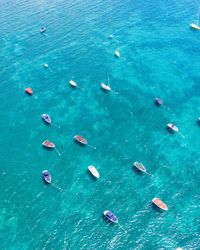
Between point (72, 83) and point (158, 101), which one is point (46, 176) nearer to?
point (72, 83)

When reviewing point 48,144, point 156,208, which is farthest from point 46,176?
point 156,208

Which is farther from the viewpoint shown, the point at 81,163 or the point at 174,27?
the point at 174,27

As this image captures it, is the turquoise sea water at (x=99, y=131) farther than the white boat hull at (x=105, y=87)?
No

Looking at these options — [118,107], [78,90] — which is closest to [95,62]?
[78,90]

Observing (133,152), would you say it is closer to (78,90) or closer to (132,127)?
(132,127)

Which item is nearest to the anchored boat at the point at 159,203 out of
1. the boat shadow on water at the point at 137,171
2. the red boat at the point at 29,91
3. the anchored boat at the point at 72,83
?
the boat shadow on water at the point at 137,171

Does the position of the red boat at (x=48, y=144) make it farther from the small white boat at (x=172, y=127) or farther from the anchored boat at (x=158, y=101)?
the anchored boat at (x=158, y=101)

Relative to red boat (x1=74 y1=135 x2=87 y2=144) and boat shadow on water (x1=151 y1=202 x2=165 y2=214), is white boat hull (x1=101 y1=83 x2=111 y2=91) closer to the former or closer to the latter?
red boat (x1=74 y1=135 x2=87 y2=144)

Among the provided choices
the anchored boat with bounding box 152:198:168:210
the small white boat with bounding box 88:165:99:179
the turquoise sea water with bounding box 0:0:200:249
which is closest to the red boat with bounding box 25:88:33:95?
the turquoise sea water with bounding box 0:0:200:249
